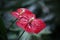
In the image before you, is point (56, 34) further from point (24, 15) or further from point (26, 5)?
point (24, 15)

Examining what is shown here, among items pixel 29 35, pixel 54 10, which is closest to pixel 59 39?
pixel 54 10

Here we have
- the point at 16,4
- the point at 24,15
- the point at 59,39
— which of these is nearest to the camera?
the point at 24,15

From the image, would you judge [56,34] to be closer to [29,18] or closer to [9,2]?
[9,2]

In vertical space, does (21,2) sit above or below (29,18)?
below

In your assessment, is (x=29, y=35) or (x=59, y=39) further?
(x=59, y=39)

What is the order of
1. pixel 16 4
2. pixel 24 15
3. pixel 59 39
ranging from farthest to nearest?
1. pixel 59 39
2. pixel 16 4
3. pixel 24 15

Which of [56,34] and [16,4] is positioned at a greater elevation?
[16,4]

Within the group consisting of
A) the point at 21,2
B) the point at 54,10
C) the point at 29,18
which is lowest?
the point at 54,10

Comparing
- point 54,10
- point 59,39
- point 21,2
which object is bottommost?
point 59,39

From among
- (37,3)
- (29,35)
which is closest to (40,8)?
(37,3)
